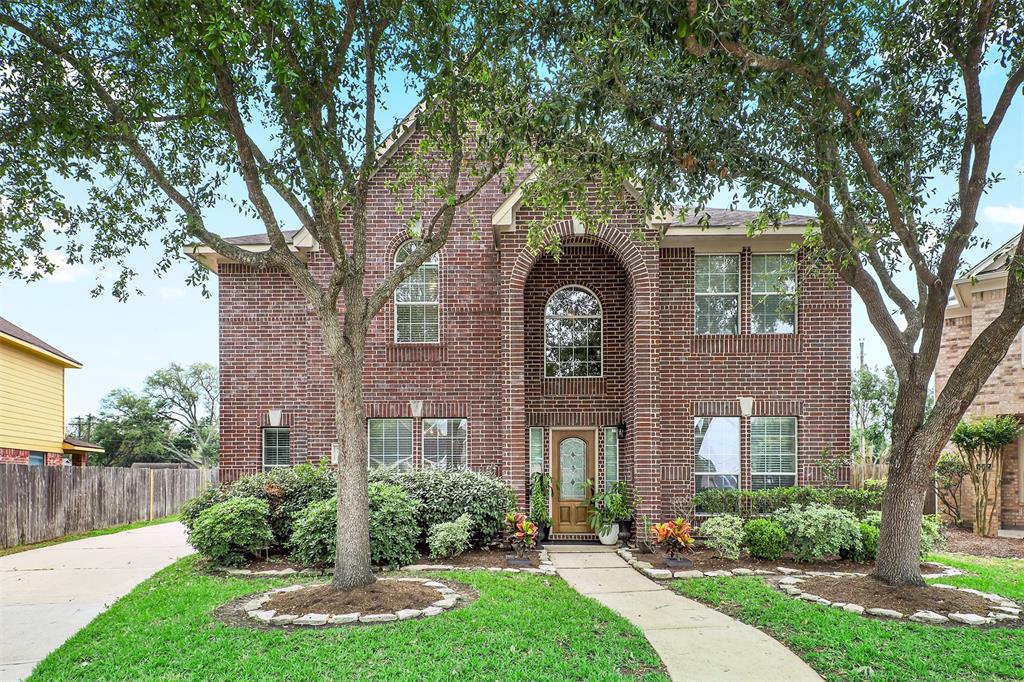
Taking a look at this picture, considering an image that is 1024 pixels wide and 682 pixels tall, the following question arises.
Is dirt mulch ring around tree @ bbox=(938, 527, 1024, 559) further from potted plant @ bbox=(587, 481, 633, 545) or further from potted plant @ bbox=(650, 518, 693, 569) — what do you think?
potted plant @ bbox=(587, 481, 633, 545)

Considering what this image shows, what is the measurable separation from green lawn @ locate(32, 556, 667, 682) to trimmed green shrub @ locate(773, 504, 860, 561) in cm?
459

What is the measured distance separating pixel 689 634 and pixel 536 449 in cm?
698

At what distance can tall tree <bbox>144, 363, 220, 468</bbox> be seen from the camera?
51219 millimetres

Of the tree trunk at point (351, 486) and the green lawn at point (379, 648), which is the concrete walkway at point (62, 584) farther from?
the tree trunk at point (351, 486)

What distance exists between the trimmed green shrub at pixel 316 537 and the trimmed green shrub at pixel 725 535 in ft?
19.6

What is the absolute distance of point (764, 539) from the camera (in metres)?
11.1

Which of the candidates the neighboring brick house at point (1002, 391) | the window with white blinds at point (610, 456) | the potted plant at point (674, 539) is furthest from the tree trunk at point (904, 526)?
the neighboring brick house at point (1002, 391)

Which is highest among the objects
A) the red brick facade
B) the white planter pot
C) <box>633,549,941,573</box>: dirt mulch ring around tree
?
the red brick facade

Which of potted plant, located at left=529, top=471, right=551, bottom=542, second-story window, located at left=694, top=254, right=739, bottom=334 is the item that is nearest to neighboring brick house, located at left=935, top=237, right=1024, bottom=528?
second-story window, located at left=694, top=254, right=739, bottom=334

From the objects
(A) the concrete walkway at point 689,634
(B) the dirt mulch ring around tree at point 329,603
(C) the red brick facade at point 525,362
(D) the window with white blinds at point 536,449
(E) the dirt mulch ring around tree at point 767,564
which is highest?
(C) the red brick facade at point 525,362

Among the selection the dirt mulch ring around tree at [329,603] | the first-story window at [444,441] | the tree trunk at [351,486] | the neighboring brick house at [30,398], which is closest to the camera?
the dirt mulch ring around tree at [329,603]

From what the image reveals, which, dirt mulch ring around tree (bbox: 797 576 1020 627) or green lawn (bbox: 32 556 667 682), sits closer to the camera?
green lawn (bbox: 32 556 667 682)

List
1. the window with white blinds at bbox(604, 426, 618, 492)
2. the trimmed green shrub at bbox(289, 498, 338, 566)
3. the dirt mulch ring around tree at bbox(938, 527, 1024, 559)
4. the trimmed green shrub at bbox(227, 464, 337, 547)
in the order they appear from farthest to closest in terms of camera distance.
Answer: the window with white blinds at bbox(604, 426, 618, 492) < the dirt mulch ring around tree at bbox(938, 527, 1024, 559) < the trimmed green shrub at bbox(227, 464, 337, 547) < the trimmed green shrub at bbox(289, 498, 338, 566)

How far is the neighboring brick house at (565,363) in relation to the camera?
1380 cm
